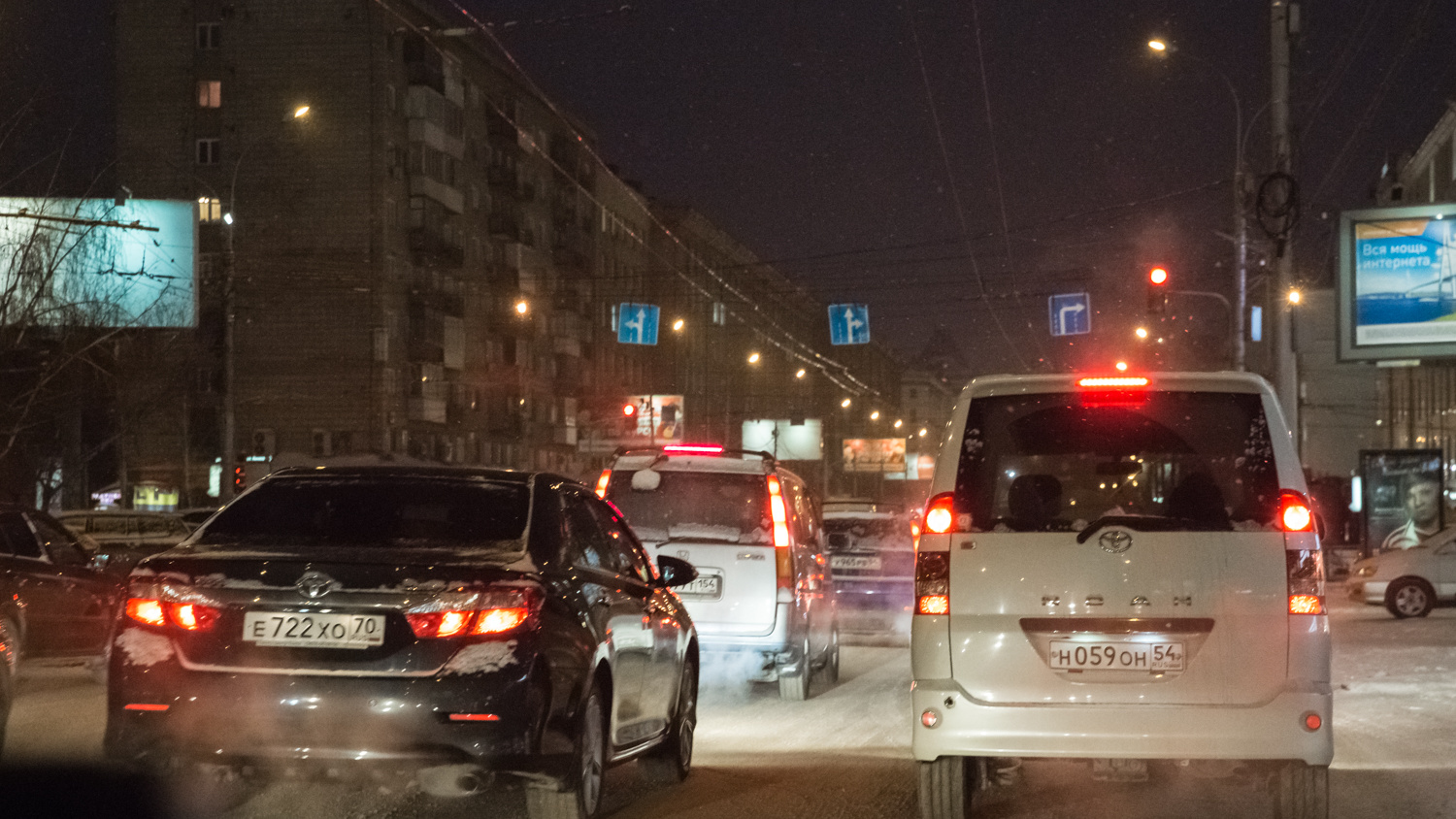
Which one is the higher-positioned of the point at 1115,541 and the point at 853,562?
the point at 1115,541

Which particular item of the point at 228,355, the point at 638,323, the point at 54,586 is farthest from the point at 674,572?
the point at 638,323

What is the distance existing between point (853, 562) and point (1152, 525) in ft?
50.5

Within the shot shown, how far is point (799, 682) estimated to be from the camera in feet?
43.6

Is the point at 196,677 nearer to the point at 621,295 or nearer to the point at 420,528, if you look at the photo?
the point at 420,528

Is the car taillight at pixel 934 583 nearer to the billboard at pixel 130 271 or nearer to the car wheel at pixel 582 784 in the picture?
the car wheel at pixel 582 784

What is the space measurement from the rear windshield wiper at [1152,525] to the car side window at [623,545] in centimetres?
257

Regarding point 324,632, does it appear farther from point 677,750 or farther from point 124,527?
point 124,527

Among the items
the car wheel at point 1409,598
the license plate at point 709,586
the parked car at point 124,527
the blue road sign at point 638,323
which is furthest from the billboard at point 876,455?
the license plate at point 709,586

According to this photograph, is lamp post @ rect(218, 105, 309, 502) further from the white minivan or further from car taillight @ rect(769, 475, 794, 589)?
the white minivan

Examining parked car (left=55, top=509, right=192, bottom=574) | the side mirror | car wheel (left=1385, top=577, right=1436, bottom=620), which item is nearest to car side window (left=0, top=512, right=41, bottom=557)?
the side mirror

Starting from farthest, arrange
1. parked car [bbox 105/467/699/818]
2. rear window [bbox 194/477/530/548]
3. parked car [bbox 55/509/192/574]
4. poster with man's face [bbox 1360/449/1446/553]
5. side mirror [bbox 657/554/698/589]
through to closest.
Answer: poster with man's face [bbox 1360/449/1446/553] → parked car [bbox 55/509/192/574] → side mirror [bbox 657/554/698/589] → rear window [bbox 194/477/530/548] → parked car [bbox 105/467/699/818]

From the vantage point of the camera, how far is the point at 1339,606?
3072cm

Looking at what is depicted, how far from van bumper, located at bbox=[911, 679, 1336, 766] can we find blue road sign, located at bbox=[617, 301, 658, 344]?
3833cm

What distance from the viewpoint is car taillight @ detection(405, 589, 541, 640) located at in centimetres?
650
